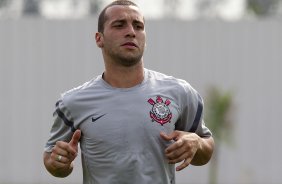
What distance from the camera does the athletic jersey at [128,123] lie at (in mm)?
5754

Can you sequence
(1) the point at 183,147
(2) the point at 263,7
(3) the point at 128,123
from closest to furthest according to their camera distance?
(1) the point at 183,147 → (3) the point at 128,123 → (2) the point at 263,7

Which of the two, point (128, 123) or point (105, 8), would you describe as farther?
point (105, 8)

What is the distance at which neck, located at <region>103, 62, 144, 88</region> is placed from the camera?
234 inches

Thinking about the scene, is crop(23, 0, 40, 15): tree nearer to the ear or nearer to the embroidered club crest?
the ear

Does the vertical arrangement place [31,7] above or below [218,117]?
above

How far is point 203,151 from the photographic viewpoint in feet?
19.5

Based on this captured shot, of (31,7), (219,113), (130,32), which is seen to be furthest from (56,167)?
(31,7)

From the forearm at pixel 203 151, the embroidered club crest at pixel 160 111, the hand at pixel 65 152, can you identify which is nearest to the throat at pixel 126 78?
the embroidered club crest at pixel 160 111

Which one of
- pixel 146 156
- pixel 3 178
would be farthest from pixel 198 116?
pixel 3 178

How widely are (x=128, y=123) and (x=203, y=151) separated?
508mm

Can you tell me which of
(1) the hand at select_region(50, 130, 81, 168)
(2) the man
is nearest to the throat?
(2) the man

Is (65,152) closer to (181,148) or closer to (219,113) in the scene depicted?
(181,148)

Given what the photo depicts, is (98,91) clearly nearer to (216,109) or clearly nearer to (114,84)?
(114,84)

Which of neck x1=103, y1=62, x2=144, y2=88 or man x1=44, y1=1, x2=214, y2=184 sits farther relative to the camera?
neck x1=103, y1=62, x2=144, y2=88
